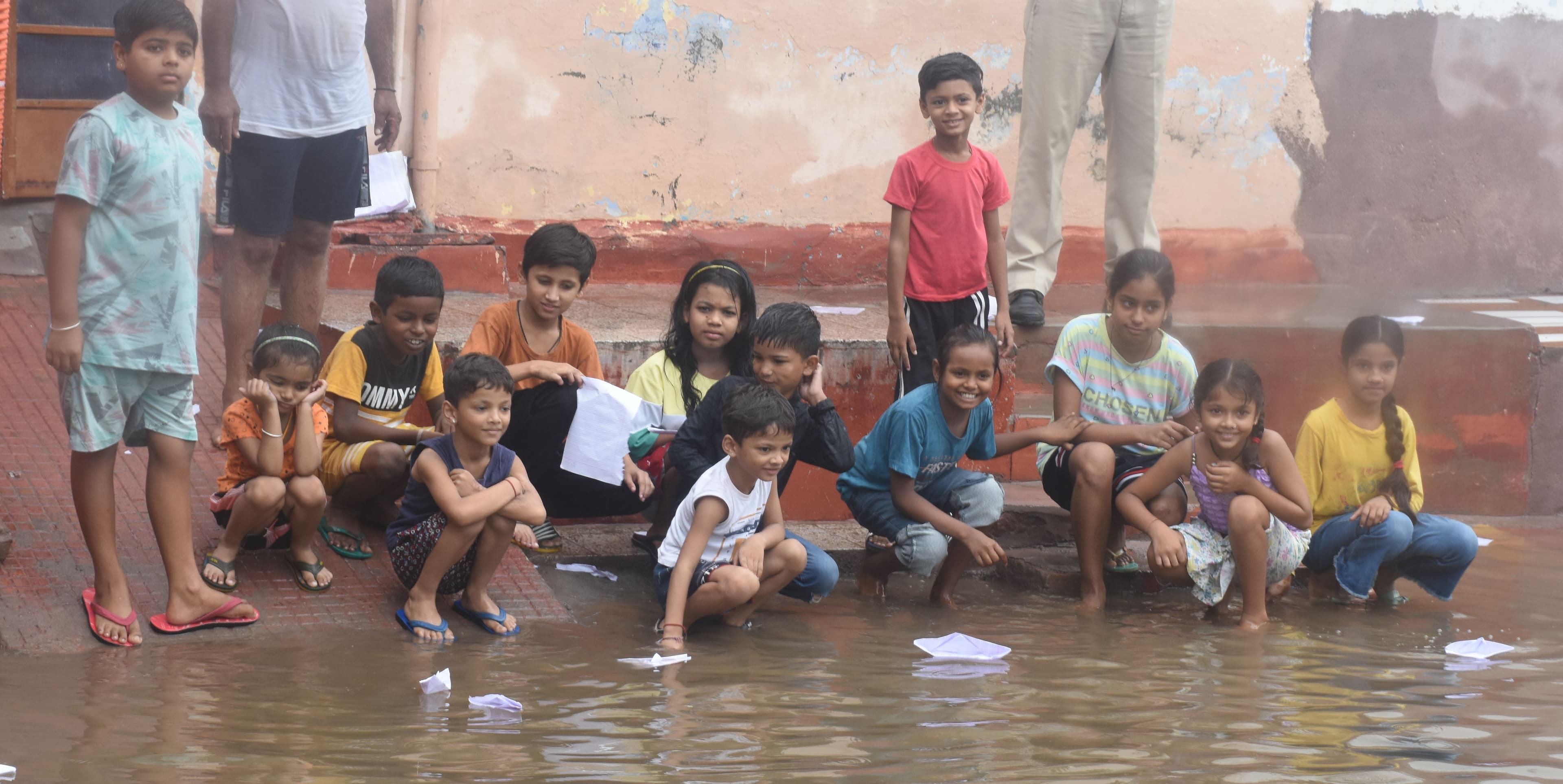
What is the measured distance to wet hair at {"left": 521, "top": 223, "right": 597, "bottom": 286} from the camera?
187 inches

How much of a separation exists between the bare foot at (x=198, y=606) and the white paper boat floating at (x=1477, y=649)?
Result: 333 cm

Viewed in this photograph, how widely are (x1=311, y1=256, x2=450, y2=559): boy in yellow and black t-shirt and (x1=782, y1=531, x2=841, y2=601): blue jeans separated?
1140mm

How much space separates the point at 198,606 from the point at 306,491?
1.37 ft

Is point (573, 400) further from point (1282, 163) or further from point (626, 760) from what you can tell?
point (1282, 163)

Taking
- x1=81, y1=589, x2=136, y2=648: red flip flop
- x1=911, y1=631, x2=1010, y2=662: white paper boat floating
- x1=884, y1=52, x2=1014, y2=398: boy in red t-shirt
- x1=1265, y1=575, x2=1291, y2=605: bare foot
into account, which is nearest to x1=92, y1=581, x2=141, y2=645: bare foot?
x1=81, y1=589, x2=136, y2=648: red flip flop

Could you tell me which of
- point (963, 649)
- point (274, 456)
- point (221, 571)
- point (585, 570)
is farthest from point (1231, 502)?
point (221, 571)

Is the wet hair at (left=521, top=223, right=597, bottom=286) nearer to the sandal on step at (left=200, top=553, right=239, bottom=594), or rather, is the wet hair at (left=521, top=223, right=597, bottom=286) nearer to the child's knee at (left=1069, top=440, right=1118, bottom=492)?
the sandal on step at (left=200, top=553, right=239, bottom=594)

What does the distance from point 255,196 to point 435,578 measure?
4.84ft

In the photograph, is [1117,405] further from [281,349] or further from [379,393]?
[281,349]

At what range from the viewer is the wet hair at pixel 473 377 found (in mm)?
4172

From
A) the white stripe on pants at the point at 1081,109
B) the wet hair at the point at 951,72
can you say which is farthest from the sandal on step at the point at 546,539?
the white stripe on pants at the point at 1081,109

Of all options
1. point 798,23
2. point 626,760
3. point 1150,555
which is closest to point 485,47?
point 798,23

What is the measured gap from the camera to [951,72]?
5.19 meters

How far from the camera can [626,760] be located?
3.14 metres
